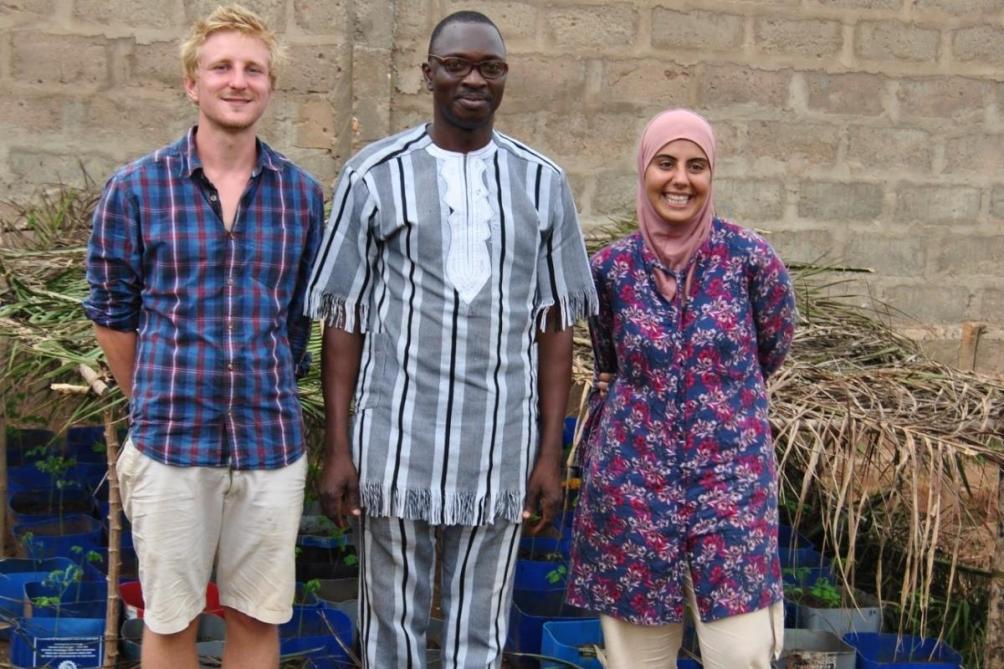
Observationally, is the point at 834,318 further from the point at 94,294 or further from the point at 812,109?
the point at 94,294

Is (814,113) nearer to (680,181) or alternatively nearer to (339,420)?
(680,181)

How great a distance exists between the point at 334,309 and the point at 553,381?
519 mm

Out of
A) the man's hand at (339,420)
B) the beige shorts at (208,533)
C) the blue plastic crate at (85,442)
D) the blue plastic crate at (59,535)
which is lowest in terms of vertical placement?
the blue plastic crate at (59,535)

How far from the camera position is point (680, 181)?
9.06 feet

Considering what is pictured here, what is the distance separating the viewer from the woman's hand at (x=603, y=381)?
119 inches

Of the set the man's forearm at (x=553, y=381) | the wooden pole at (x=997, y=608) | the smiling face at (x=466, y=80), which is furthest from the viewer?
the wooden pole at (x=997, y=608)

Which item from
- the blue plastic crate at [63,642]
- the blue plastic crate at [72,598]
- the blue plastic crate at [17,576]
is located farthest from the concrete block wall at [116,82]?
the blue plastic crate at [63,642]

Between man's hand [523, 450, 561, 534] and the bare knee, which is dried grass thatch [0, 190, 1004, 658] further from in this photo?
man's hand [523, 450, 561, 534]

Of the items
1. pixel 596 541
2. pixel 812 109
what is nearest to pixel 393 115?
pixel 812 109

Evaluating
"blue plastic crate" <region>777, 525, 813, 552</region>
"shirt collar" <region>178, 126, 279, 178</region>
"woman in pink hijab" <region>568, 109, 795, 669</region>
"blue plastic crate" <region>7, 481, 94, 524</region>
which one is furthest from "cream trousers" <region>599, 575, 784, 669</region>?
"blue plastic crate" <region>7, 481, 94, 524</region>

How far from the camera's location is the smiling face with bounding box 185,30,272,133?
2691 mm

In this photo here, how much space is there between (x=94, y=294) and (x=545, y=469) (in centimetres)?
104

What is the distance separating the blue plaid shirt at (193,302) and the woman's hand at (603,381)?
76cm

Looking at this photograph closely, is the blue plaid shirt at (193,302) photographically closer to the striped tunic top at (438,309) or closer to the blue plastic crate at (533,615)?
the striped tunic top at (438,309)
